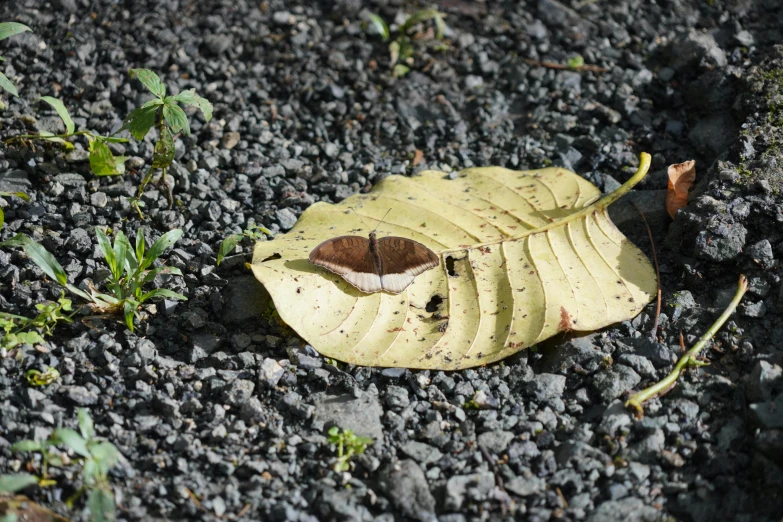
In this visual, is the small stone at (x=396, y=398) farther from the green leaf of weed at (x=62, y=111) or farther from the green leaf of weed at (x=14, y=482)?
the green leaf of weed at (x=62, y=111)

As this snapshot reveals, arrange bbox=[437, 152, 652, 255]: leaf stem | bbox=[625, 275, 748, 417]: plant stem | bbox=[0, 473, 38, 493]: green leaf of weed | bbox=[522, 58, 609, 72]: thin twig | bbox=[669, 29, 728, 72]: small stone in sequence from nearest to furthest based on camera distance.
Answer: bbox=[0, 473, 38, 493]: green leaf of weed < bbox=[625, 275, 748, 417]: plant stem < bbox=[437, 152, 652, 255]: leaf stem < bbox=[669, 29, 728, 72]: small stone < bbox=[522, 58, 609, 72]: thin twig

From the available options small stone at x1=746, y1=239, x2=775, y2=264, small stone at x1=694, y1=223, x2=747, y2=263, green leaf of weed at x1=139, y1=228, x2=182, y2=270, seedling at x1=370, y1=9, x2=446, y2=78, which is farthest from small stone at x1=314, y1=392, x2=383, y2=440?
seedling at x1=370, y1=9, x2=446, y2=78

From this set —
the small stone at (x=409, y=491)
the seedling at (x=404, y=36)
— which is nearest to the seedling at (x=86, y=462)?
the small stone at (x=409, y=491)

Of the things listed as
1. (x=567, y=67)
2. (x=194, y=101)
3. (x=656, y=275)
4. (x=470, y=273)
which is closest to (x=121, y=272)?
(x=194, y=101)

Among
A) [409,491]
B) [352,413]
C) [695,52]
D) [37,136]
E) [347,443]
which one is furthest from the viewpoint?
[695,52]

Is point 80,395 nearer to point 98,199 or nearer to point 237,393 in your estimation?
point 237,393

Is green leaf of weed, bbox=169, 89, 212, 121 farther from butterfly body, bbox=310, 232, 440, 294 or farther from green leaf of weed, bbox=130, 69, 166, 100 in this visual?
butterfly body, bbox=310, 232, 440, 294

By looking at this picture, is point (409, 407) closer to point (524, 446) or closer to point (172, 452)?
point (524, 446)
